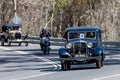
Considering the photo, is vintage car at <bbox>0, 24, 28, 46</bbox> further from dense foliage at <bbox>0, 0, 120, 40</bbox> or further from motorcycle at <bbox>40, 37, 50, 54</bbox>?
dense foliage at <bbox>0, 0, 120, 40</bbox>

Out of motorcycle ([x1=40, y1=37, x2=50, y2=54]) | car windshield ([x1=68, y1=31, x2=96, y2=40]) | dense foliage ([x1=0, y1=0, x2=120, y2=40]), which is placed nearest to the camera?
car windshield ([x1=68, y1=31, x2=96, y2=40])

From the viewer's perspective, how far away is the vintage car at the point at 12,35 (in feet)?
159

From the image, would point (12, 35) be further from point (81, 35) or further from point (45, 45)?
point (81, 35)

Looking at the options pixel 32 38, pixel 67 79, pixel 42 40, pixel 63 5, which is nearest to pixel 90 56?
pixel 67 79

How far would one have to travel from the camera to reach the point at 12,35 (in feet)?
161

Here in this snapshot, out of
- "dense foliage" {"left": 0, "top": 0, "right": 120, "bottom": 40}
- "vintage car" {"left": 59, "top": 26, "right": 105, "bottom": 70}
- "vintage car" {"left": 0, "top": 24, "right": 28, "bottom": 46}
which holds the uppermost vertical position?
"dense foliage" {"left": 0, "top": 0, "right": 120, "bottom": 40}

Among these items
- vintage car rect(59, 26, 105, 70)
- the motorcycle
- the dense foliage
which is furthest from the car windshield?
the dense foliage

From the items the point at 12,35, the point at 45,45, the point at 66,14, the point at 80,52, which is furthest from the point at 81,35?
the point at 66,14

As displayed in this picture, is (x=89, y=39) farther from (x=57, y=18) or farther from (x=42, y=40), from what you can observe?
(x=57, y=18)

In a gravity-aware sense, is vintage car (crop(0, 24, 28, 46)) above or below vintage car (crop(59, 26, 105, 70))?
above

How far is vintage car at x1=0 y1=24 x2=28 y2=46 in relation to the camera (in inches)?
1912

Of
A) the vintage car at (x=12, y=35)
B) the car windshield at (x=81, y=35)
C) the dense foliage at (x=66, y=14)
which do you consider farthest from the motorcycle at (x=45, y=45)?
the dense foliage at (x=66, y=14)

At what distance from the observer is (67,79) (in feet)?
66.8

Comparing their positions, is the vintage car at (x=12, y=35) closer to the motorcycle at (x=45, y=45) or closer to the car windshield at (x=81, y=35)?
the motorcycle at (x=45, y=45)
